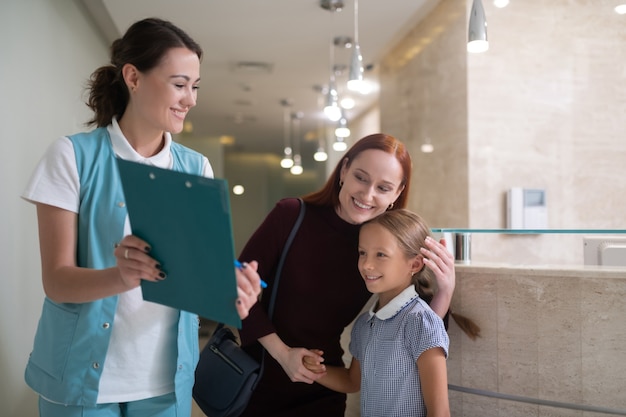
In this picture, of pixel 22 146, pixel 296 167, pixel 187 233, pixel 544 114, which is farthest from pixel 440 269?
pixel 296 167

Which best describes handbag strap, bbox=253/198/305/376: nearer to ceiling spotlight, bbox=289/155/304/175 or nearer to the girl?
the girl

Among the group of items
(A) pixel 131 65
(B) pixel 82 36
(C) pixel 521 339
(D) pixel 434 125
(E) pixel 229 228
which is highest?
(B) pixel 82 36

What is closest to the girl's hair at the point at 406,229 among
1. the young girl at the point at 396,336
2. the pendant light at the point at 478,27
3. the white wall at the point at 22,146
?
the young girl at the point at 396,336

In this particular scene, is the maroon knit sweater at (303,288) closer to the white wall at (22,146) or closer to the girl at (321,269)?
the girl at (321,269)

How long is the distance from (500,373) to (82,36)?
4.37m

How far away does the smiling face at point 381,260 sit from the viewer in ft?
5.35

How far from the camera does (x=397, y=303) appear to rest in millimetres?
1636

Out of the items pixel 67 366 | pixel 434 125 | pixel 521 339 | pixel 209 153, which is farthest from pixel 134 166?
pixel 209 153

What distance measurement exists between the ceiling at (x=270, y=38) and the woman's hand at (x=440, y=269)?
3499 millimetres

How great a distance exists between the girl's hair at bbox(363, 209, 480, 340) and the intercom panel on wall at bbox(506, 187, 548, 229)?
2.76 meters

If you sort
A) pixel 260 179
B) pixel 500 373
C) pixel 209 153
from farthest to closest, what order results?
1. pixel 260 179
2. pixel 209 153
3. pixel 500 373

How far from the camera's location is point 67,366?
4.30ft

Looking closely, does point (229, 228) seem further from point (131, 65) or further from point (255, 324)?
point (255, 324)

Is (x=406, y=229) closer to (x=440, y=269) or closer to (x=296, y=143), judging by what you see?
(x=440, y=269)
